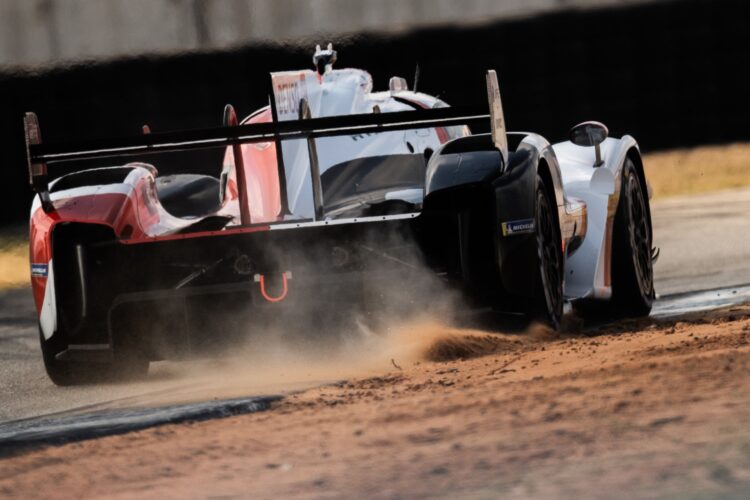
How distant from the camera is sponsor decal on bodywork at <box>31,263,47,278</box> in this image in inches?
332

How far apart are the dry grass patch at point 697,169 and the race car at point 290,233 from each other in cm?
1023

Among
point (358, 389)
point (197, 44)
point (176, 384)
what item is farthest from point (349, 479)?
point (197, 44)

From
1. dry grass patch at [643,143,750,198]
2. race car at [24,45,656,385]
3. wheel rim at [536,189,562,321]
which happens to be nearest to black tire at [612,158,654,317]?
race car at [24,45,656,385]

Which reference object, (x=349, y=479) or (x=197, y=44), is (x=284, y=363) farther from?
(x=197, y=44)

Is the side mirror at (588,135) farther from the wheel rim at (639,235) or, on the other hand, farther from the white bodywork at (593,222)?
the wheel rim at (639,235)

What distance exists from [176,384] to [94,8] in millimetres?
11030

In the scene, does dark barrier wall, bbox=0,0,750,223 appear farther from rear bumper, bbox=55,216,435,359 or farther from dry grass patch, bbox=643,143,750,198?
rear bumper, bbox=55,216,435,359

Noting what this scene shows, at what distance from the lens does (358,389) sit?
745 cm

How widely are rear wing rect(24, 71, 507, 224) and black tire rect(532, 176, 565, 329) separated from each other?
21.2 inches

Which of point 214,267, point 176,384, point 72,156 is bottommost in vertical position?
point 176,384

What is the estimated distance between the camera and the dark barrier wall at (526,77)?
696 inches

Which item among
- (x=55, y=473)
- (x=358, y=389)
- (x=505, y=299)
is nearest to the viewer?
(x=55, y=473)

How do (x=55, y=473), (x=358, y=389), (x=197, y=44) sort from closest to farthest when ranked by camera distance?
(x=55, y=473)
(x=358, y=389)
(x=197, y=44)

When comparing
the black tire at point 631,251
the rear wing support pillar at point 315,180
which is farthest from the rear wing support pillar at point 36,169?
the black tire at point 631,251
